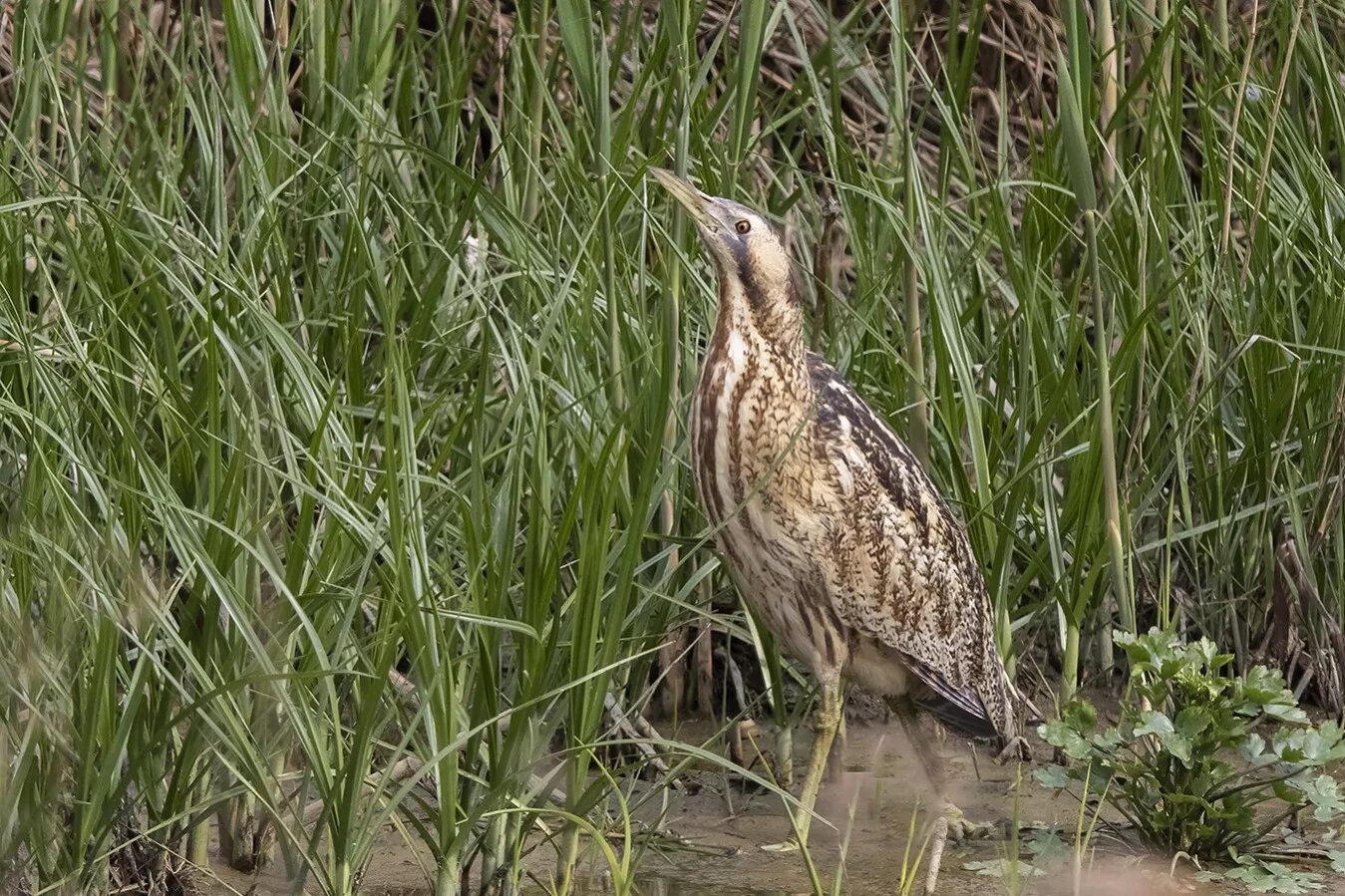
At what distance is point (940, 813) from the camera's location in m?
3.88

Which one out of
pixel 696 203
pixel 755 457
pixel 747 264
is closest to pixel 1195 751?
pixel 755 457

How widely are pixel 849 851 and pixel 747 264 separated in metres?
1.13

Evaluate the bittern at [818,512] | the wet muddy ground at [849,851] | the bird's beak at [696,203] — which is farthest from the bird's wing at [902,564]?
the bird's beak at [696,203]

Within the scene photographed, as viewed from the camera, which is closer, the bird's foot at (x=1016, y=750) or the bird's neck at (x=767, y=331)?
the bird's neck at (x=767, y=331)

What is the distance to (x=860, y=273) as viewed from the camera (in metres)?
4.39

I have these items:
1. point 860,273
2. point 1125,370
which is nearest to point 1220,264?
point 1125,370

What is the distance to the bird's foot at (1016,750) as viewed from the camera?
406cm

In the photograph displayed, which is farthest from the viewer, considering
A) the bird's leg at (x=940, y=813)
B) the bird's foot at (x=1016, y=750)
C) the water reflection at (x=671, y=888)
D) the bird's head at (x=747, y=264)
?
the bird's foot at (x=1016, y=750)

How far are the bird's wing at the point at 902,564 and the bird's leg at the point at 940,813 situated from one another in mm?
122

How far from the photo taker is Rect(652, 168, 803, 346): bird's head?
3.71m

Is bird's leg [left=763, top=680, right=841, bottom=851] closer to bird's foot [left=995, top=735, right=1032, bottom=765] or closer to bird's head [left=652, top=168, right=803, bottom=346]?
bird's foot [left=995, top=735, right=1032, bottom=765]

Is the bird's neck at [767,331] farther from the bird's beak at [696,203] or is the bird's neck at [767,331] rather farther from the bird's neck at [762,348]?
the bird's beak at [696,203]

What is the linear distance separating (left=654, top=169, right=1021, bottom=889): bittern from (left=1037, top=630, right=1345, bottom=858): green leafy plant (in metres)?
0.33

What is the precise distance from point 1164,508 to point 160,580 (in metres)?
2.33
